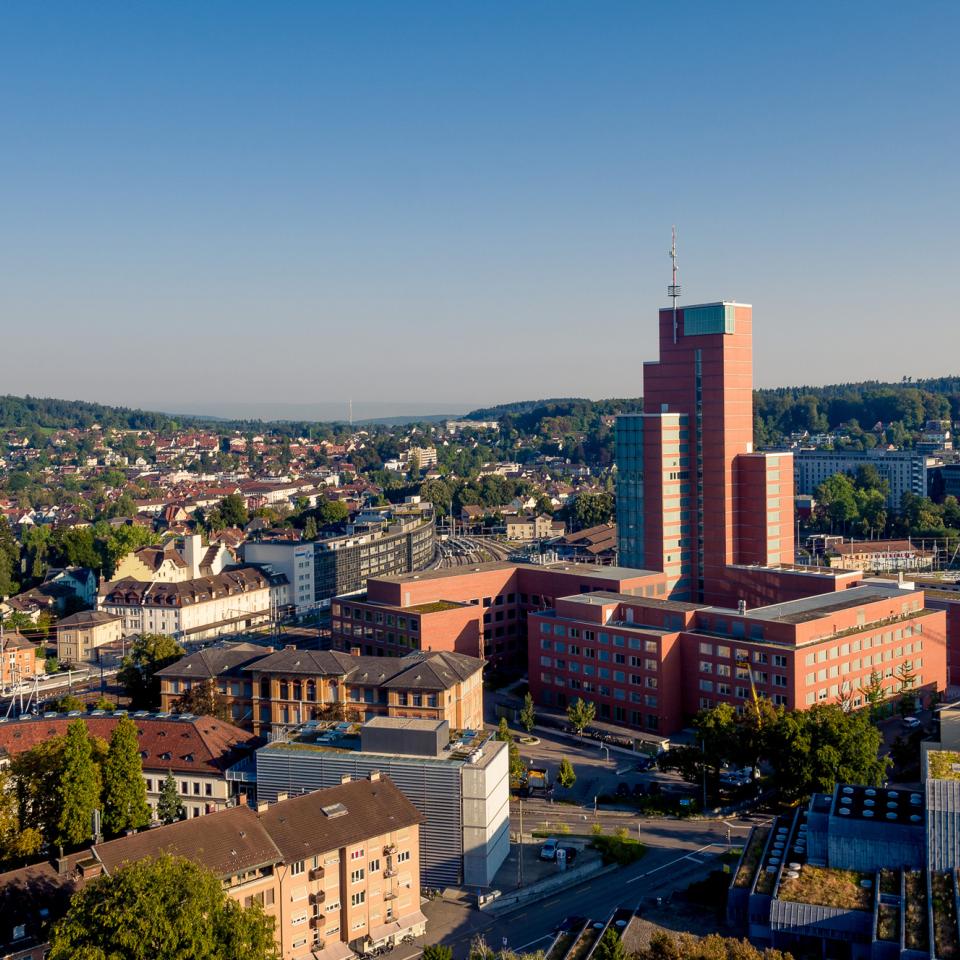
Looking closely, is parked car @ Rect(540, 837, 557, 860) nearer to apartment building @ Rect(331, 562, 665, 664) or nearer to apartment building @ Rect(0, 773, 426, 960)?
apartment building @ Rect(0, 773, 426, 960)

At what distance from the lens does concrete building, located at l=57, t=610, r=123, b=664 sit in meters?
76.7

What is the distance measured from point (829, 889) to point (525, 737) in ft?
77.3

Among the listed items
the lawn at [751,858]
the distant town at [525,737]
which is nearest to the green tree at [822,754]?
the distant town at [525,737]

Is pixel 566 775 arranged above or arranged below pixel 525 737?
above

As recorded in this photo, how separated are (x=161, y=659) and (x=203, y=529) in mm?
74967

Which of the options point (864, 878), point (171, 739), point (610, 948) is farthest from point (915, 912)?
point (171, 739)

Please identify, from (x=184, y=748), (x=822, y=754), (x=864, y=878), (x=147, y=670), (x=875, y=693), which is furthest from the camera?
(x=147, y=670)

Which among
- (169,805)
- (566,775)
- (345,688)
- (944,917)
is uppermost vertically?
(345,688)

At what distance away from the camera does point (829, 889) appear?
30.6m

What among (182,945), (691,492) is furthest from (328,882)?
(691,492)

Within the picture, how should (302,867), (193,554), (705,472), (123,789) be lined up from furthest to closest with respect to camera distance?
(193,554) → (705,472) → (123,789) → (302,867)

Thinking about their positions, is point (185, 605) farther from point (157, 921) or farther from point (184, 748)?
point (157, 921)

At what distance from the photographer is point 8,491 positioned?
603ft

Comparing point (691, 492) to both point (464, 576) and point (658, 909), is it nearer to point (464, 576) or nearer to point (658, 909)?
point (464, 576)
